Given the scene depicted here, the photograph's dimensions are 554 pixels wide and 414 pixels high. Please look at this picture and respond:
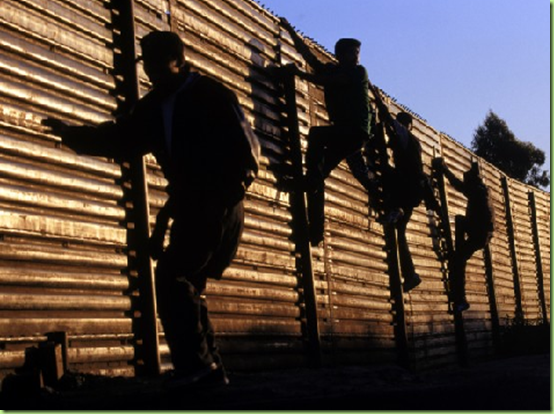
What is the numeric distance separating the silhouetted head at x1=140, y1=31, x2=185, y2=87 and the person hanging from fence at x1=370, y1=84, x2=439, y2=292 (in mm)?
7345

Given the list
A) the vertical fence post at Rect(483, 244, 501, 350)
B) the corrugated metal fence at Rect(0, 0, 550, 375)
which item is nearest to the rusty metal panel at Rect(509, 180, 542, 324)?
the vertical fence post at Rect(483, 244, 501, 350)

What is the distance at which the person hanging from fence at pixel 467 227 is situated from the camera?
49.0 feet

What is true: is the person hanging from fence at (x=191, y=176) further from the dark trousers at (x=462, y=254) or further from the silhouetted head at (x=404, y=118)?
the dark trousers at (x=462, y=254)

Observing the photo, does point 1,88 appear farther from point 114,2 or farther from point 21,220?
point 114,2

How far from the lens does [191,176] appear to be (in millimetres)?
4898

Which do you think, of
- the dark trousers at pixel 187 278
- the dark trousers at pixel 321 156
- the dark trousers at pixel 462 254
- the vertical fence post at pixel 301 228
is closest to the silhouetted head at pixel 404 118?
the dark trousers at pixel 462 254

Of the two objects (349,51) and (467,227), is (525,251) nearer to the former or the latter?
(467,227)

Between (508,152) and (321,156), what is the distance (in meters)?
43.2

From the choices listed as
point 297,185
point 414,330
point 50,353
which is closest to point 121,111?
point 50,353

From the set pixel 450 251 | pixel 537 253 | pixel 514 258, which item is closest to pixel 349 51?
pixel 450 251

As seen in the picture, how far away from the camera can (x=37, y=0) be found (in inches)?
242

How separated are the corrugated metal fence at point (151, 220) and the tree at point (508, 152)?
37847 mm

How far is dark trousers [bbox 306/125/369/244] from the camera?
978cm

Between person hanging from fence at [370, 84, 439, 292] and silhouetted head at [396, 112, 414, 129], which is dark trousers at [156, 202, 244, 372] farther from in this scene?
silhouetted head at [396, 112, 414, 129]
